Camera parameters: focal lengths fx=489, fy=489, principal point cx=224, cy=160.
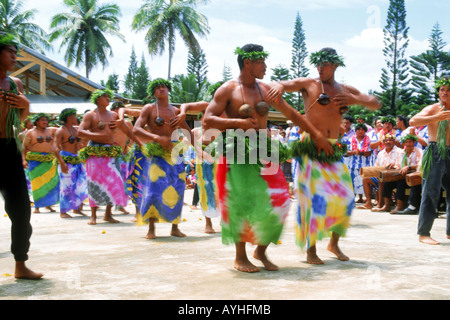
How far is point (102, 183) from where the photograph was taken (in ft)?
24.5

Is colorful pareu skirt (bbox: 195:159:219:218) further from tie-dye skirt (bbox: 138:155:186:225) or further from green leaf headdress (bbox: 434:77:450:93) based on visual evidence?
green leaf headdress (bbox: 434:77:450:93)

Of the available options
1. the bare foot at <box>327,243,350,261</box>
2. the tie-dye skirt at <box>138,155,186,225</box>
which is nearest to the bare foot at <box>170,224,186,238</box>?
the tie-dye skirt at <box>138,155,186,225</box>

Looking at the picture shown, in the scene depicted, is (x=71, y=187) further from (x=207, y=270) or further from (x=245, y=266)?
(x=245, y=266)

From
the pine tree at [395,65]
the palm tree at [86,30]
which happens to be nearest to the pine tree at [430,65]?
the pine tree at [395,65]

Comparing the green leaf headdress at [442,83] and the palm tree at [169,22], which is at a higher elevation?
the palm tree at [169,22]

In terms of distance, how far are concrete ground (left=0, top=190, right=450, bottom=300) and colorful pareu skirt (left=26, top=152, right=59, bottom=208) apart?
339 centimetres

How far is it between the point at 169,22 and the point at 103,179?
31319mm

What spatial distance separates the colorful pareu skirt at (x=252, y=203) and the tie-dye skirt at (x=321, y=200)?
379 mm

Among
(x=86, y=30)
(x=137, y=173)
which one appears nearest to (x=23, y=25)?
(x=86, y=30)

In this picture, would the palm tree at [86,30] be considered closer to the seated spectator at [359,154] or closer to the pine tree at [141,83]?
the pine tree at [141,83]

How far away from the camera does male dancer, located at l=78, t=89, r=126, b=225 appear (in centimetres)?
736

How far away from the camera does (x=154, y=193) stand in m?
5.84

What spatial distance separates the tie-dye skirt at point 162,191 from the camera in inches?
230

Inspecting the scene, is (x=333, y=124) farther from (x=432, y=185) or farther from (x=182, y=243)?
(x=182, y=243)
